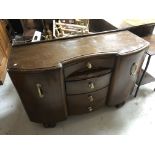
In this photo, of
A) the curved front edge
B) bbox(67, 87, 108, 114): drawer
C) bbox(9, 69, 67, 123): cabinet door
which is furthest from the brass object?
bbox(9, 69, 67, 123): cabinet door

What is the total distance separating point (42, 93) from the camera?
1.06 meters

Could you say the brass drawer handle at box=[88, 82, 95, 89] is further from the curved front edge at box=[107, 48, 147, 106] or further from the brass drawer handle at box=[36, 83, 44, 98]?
the brass drawer handle at box=[36, 83, 44, 98]

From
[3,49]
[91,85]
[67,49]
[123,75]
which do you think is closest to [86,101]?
[91,85]

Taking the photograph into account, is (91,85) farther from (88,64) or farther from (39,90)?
(39,90)

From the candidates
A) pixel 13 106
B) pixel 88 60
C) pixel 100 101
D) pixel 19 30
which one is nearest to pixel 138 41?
pixel 88 60

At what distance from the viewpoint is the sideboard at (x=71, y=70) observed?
97 cm

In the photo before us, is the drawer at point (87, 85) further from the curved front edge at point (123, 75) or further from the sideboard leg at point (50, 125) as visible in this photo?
the sideboard leg at point (50, 125)

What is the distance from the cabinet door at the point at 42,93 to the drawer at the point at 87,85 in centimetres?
7

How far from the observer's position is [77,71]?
106 cm

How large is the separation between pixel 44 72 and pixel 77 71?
24 cm

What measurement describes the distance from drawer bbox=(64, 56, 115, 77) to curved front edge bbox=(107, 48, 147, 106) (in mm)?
63

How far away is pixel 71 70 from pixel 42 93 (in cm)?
26

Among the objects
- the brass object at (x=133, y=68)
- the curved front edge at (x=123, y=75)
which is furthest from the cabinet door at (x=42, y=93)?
the brass object at (x=133, y=68)

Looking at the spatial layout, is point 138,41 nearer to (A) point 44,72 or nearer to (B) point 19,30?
(A) point 44,72
